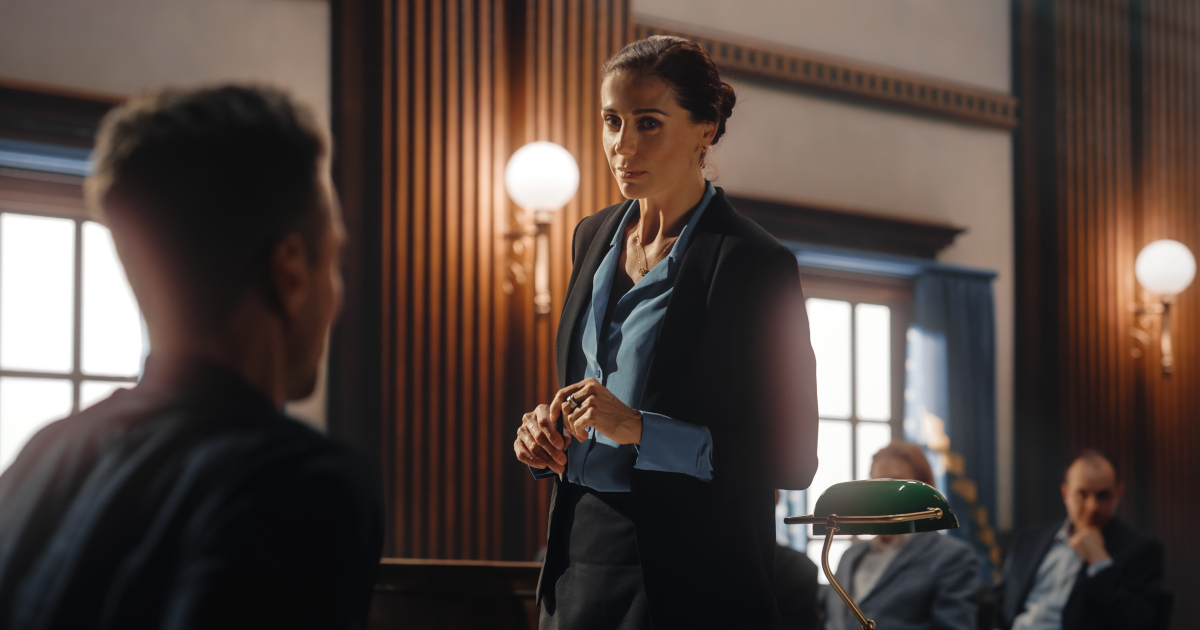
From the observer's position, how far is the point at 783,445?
1.34 meters

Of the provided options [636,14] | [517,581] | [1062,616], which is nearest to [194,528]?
[517,581]

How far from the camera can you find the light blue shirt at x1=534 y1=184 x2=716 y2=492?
1.30 metres

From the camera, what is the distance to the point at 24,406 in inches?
160

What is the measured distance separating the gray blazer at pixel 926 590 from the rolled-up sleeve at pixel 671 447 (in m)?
2.57

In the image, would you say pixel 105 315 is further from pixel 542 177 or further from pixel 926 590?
pixel 926 590

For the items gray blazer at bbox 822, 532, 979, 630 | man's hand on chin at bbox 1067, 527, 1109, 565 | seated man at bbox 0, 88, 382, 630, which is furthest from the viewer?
man's hand on chin at bbox 1067, 527, 1109, 565

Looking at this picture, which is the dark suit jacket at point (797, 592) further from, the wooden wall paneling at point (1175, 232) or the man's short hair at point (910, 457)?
the wooden wall paneling at point (1175, 232)

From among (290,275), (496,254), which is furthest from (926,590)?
(290,275)

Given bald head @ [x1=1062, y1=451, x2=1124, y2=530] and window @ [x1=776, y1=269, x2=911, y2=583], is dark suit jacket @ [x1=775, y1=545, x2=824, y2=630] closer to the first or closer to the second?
bald head @ [x1=1062, y1=451, x2=1124, y2=530]

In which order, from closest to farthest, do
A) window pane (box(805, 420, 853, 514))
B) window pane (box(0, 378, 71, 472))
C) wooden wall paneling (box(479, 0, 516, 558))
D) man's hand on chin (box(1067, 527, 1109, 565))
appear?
window pane (box(0, 378, 71, 472)), man's hand on chin (box(1067, 527, 1109, 565)), wooden wall paneling (box(479, 0, 516, 558)), window pane (box(805, 420, 853, 514))

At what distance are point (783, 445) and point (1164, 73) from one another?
23.2ft

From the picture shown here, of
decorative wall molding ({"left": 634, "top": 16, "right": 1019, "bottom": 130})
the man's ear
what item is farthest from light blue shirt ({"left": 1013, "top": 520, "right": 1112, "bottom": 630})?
the man's ear

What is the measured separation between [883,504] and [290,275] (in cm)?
90

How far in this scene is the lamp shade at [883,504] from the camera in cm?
136
